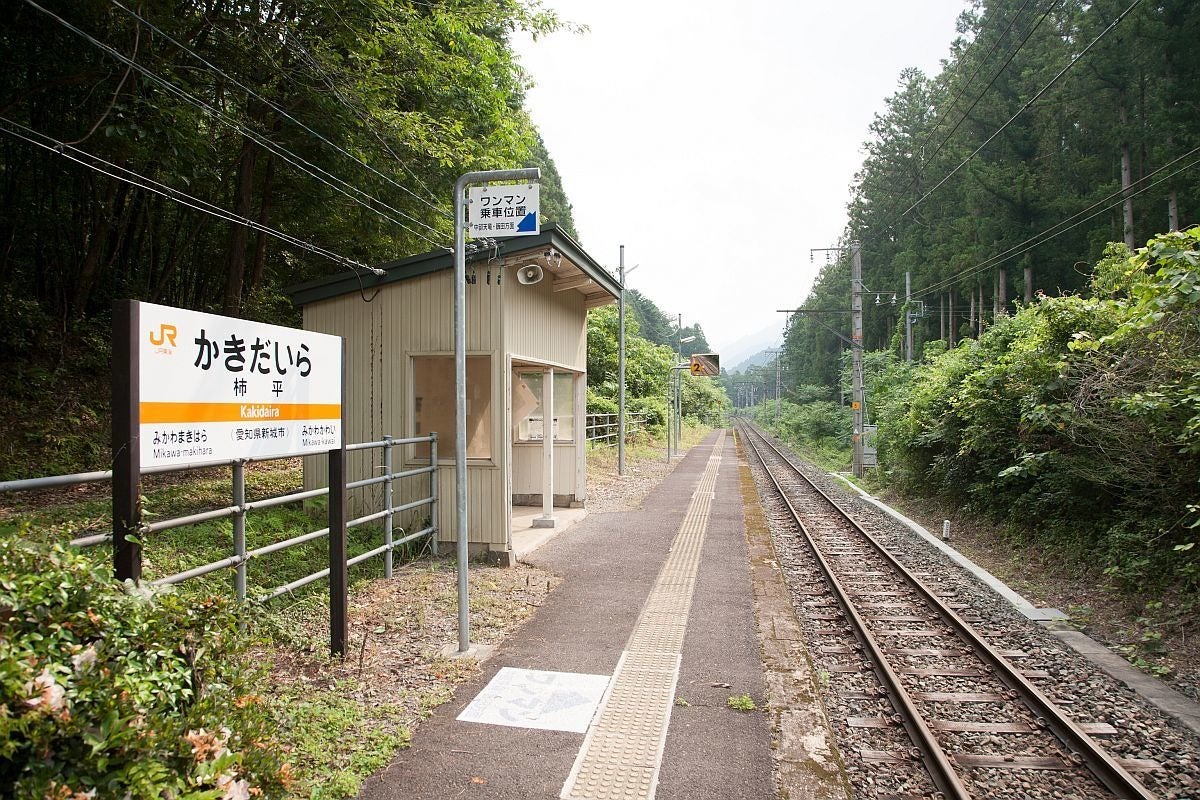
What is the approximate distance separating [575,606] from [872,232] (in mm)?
44133

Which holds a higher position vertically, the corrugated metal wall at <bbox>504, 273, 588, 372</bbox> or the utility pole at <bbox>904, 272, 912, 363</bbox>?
the utility pole at <bbox>904, 272, 912, 363</bbox>

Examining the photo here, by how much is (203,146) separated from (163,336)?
7124mm

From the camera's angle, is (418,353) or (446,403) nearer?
(418,353)

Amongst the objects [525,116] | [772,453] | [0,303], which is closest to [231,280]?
[0,303]

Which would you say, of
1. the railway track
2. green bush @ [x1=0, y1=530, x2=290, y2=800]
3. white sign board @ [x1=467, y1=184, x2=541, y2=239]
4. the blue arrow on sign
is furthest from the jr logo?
the railway track

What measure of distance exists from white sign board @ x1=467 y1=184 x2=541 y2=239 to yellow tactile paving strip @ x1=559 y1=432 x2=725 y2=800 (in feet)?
10.5

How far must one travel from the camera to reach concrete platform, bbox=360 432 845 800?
3279 millimetres

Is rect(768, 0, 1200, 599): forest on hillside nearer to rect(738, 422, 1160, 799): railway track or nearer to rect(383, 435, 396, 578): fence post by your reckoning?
rect(738, 422, 1160, 799): railway track

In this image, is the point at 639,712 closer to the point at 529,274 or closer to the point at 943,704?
the point at 943,704

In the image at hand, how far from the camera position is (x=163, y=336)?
3.22m

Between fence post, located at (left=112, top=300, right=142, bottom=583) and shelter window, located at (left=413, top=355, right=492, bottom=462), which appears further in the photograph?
shelter window, located at (left=413, top=355, right=492, bottom=462)

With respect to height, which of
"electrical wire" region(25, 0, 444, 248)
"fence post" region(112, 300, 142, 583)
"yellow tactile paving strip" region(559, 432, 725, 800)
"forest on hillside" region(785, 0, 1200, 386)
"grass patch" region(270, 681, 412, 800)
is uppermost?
"forest on hillside" region(785, 0, 1200, 386)

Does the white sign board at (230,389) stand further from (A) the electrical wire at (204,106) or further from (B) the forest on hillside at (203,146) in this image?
(B) the forest on hillside at (203,146)

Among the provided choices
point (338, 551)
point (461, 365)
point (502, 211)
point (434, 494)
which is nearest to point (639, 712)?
point (338, 551)
